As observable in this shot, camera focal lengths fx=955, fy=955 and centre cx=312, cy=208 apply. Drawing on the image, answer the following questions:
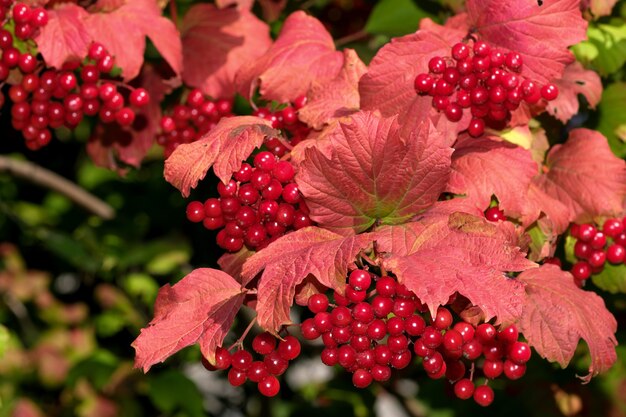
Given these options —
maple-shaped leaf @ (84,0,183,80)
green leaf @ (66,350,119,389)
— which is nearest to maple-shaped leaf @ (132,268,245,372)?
maple-shaped leaf @ (84,0,183,80)

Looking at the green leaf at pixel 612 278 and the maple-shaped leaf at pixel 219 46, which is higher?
the maple-shaped leaf at pixel 219 46

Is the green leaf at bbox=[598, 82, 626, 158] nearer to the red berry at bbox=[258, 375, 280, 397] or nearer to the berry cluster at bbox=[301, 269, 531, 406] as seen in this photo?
the berry cluster at bbox=[301, 269, 531, 406]

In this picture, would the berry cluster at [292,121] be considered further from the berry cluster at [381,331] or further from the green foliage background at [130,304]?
the green foliage background at [130,304]

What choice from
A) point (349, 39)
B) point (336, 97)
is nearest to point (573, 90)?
point (336, 97)

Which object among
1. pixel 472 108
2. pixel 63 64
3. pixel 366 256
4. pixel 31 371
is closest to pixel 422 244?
pixel 366 256

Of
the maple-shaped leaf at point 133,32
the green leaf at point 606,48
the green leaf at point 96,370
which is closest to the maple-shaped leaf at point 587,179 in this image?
the green leaf at point 606,48

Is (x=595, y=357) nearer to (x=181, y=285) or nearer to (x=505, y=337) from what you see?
(x=505, y=337)
